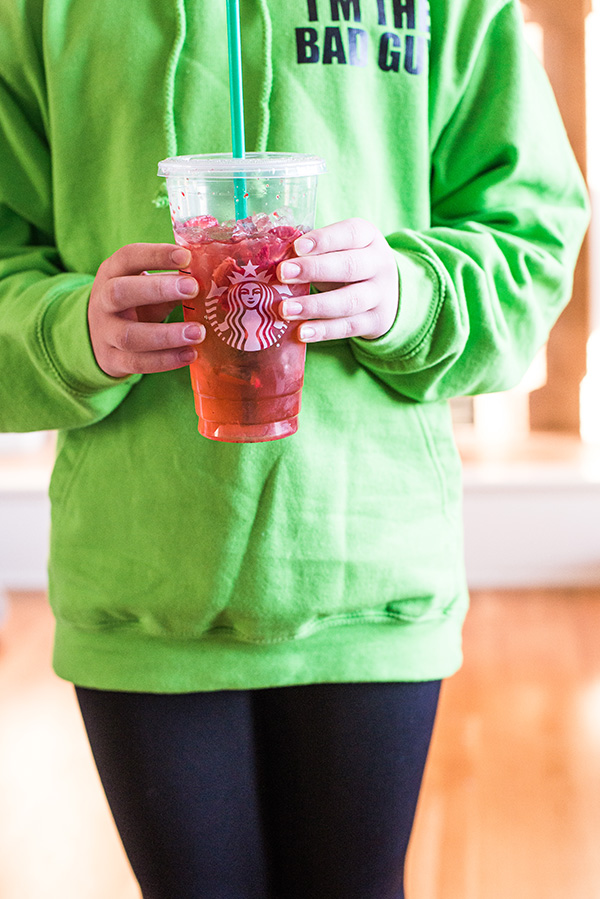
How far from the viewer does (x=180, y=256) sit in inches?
25.4

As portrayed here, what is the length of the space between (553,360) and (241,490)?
2.40m

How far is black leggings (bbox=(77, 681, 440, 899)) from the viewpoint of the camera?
808 mm

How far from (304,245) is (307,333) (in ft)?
0.20

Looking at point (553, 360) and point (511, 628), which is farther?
point (553, 360)

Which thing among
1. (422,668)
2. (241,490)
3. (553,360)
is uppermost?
(241,490)

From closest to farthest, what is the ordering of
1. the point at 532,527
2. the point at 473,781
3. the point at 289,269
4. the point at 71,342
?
1. the point at 289,269
2. the point at 71,342
3. the point at 473,781
4. the point at 532,527

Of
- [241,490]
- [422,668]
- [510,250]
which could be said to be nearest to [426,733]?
[422,668]

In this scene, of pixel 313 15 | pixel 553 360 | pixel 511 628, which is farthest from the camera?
pixel 553 360

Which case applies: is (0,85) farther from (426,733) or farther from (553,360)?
(553,360)

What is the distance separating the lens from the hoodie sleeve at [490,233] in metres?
0.77

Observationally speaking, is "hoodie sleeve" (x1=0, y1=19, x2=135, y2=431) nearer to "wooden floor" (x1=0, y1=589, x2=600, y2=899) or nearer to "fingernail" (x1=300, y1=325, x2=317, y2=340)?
"fingernail" (x1=300, y1=325, x2=317, y2=340)

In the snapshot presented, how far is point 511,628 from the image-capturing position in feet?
8.61

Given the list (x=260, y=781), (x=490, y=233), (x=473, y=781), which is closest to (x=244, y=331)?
(x=490, y=233)

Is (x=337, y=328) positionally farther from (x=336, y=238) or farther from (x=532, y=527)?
(x=532, y=527)
